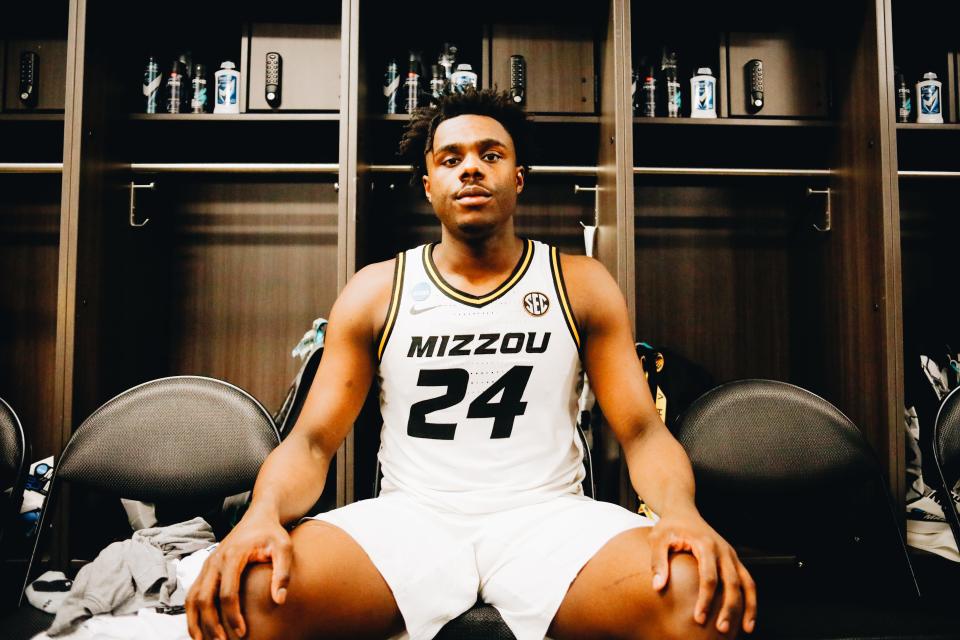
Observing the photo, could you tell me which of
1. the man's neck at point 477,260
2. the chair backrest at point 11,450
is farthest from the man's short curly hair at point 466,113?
the chair backrest at point 11,450

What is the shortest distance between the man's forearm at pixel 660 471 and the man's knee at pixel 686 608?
0.51 feet

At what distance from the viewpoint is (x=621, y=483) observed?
5.65ft

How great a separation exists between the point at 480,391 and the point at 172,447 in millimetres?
821

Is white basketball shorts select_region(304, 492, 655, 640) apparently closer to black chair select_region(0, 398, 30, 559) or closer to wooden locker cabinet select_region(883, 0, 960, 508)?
black chair select_region(0, 398, 30, 559)

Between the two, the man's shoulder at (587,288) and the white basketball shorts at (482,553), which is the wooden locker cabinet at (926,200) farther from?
the white basketball shorts at (482,553)

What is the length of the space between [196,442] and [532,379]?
0.87 m

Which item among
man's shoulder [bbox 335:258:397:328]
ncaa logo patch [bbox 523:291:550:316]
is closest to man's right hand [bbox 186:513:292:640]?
man's shoulder [bbox 335:258:397:328]

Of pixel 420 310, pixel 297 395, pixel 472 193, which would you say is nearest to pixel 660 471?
pixel 420 310

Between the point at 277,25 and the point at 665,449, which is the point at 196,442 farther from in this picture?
the point at 277,25

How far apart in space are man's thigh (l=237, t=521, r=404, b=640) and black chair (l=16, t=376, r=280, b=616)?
1.72 ft

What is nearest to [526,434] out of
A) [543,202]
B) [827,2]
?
[543,202]

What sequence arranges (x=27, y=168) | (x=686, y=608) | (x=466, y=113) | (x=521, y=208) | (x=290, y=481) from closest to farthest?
(x=686, y=608), (x=290, y=481), (x=466, y=113), (x=27, y=168), (x=521, y=208)

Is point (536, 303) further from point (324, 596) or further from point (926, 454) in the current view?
point (926, 454)

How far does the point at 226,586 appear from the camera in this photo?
2.62 ft
